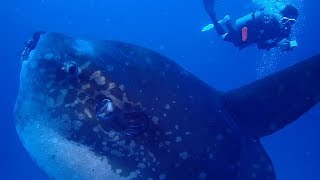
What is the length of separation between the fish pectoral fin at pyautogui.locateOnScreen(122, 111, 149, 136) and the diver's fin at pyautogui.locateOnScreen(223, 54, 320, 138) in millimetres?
878

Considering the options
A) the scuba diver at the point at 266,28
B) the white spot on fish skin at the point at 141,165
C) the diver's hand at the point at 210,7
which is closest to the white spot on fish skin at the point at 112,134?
the white spot on fish skin at the point at 141,165

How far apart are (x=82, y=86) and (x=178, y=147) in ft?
2.97

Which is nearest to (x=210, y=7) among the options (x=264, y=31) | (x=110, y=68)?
(x=264, y=31)

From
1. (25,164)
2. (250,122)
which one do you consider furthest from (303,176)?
(250,122)

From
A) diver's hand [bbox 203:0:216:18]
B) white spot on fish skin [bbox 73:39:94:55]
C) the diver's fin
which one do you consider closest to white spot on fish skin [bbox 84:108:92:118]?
white spot on fish skin [bbox 73:39:94:55]

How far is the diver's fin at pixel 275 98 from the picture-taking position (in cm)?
332

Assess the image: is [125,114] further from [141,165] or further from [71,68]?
[71,68]

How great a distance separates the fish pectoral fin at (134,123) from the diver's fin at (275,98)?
2.88 ft

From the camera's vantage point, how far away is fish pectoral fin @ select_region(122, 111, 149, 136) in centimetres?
294

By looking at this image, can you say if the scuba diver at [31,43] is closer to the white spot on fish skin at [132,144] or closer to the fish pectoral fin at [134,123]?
the fish pectoral fin at [134,123]

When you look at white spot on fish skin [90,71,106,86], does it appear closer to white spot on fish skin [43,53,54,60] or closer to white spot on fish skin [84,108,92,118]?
white spot on fish skin [84,108,92,118]

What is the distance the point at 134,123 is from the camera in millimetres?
2955

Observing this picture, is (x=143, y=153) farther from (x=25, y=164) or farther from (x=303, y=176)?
(x=303, y=176)

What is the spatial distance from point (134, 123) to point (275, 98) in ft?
4.23
